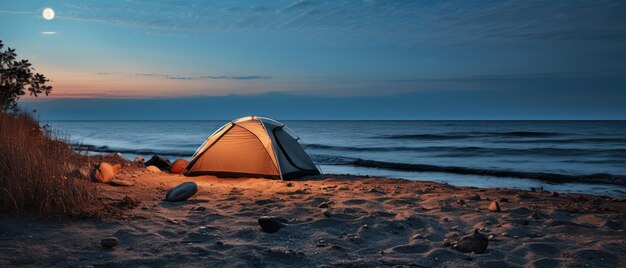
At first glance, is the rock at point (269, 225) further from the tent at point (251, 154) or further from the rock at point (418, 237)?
the tent at point (251, 154)

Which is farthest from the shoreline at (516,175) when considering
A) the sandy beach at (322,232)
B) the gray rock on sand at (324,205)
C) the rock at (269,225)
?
the rock at (269,225)

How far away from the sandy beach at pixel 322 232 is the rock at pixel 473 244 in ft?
0.26

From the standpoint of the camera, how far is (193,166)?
38.0ft

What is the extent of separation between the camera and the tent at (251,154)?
10828mm

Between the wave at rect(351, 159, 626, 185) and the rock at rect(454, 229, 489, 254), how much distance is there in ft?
34.4

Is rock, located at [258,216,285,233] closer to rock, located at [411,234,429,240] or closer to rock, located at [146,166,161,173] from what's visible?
rock, located at [411,234,429,240]

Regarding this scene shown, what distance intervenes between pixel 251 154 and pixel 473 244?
23.2ft

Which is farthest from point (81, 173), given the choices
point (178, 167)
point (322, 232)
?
point (178, 167)

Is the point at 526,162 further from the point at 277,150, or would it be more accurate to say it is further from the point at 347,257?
the point at 347,257

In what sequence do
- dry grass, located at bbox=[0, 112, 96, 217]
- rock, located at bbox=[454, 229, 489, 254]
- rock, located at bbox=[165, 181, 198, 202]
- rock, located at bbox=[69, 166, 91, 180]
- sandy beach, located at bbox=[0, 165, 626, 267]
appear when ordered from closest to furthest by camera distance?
sandy beach, located at bbox=[0, 165, 626, 267] < rock, located at bbox=[454, 229, 489, 254] < dry grass, located at bbox=[0, 112, 96, 217] < rock, located at bbox=[69, 166, 91, 180] < rock, located at bbox=[165, 181, 198, 202]

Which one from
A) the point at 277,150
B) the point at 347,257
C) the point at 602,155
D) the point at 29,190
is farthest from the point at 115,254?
the point at 602,155

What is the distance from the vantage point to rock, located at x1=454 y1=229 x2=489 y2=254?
4.72 metres

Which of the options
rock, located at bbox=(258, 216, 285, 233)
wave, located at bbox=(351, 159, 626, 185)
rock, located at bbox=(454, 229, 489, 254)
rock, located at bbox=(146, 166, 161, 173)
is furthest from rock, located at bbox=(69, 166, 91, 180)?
wave, located at bbox=(351, 159, 626, 185)

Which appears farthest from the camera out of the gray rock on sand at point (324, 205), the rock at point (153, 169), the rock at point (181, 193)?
the rock at point (153, 169)
